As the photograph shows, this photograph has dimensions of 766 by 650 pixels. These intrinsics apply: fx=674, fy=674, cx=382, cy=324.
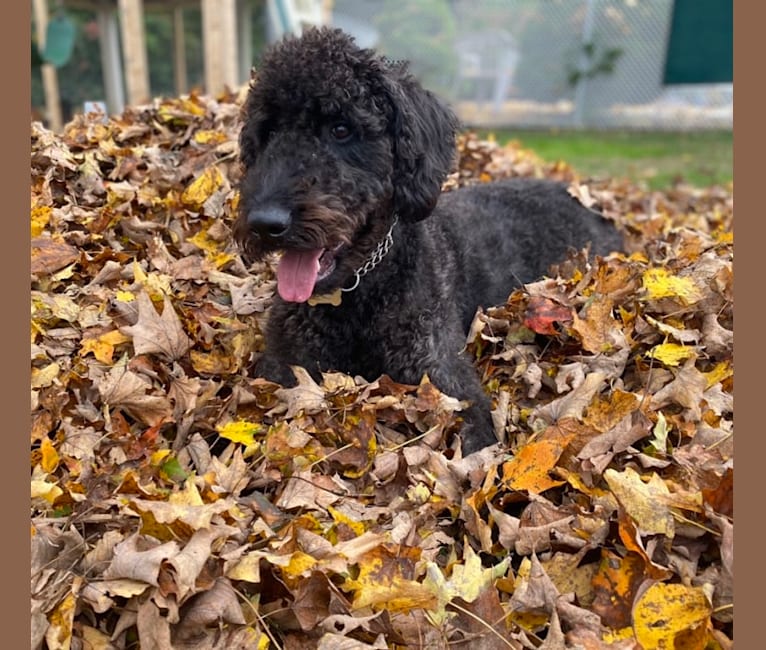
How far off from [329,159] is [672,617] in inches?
83.1

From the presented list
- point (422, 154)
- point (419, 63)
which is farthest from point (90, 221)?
point (419, 63)

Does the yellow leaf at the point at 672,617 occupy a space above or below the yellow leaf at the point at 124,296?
below

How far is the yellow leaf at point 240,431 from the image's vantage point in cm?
267

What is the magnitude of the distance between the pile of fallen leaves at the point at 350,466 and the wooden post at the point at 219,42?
5.16 m

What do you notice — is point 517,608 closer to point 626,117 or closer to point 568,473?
point 568,473

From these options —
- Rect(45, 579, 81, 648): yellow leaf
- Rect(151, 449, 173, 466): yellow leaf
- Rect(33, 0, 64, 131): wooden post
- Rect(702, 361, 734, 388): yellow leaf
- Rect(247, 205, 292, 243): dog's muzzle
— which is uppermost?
Rect(33, 0, 64, 131): wooden post

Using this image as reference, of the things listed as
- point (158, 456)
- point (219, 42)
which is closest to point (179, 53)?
point (219, 42)

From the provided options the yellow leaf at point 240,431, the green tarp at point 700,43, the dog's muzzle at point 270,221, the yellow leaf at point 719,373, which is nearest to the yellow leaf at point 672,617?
the yellow leaf at point 719,373

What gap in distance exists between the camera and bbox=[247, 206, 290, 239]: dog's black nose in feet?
8.82

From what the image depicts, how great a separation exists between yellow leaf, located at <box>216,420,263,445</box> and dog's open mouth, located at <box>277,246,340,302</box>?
0.57 meters

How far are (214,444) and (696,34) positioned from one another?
1549 centimetres

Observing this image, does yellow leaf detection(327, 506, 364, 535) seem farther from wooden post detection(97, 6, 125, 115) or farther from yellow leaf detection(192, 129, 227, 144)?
wooden post detection(97, 6, 125, 115)

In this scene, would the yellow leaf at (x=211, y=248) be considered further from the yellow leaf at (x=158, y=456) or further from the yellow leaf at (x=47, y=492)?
the yellow leaf at (x=47, y=492)

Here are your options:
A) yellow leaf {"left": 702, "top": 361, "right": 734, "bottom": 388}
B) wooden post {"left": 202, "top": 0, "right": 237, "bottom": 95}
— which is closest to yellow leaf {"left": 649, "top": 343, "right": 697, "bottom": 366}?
yellow leaf {"left": 702, "top": 361, "right": 734, "bottom": 388}
